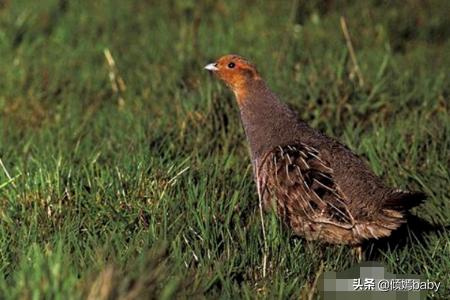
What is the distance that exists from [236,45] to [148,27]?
897 millimetres

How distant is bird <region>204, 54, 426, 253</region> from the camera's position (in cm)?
456

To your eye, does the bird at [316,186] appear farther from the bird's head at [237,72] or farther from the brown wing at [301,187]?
the bird's head at [237,72]

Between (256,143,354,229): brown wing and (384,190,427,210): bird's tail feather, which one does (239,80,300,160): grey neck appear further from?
(384,190,427,210): bird's tail feather

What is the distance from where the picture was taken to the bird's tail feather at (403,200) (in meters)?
4.32

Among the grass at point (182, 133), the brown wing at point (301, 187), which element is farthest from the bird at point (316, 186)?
the grass at point (182, 133)

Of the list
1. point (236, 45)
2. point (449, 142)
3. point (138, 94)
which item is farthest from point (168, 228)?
point (236, 45)

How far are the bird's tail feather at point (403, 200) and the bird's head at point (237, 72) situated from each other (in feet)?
4.34

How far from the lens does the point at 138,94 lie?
22.5 feet

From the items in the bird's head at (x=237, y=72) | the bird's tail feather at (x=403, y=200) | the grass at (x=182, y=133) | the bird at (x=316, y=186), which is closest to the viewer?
the grass at (x=182, y=133)

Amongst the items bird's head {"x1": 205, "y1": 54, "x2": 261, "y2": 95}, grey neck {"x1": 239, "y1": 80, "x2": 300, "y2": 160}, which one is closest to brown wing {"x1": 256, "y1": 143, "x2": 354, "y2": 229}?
grey neck {"x1": 239, "y1": 80, "x2": 300, "y2": 160}

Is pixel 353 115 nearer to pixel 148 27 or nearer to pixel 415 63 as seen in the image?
pixel 415 63

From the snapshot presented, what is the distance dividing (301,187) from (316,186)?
0.26 ft

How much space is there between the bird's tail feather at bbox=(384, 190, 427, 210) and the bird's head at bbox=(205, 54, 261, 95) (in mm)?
1322

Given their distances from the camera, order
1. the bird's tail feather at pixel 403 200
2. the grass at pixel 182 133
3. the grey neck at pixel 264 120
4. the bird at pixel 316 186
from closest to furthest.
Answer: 1. the grass at pixel 182 133
2. the bird's tail feather at pixel 403 200
3. the bird at pixel 316 186
4. the grey neck at pixel 264 120
